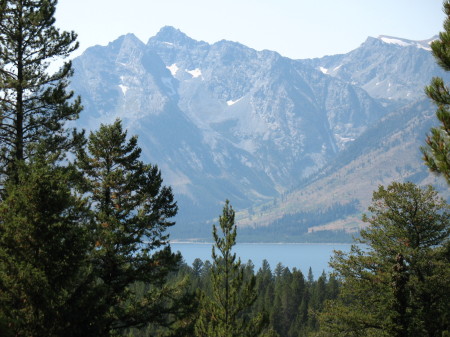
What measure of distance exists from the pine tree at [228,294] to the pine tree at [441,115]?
8.69 m

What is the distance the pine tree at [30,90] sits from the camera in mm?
21688

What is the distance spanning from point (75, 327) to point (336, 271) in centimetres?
1560

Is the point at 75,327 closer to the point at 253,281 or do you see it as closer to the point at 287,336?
the point at 253,281

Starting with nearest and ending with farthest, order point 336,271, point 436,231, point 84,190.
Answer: point 84,190 < point 436,231 < point 336,271

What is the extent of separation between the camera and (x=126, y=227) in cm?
2177

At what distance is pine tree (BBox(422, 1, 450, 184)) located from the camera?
12.4 m

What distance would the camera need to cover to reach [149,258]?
74.3ft

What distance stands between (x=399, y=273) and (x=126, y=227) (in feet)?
39.5

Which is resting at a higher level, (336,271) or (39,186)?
(39,186)

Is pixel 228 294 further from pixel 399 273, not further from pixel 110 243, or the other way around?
pixel 399 273

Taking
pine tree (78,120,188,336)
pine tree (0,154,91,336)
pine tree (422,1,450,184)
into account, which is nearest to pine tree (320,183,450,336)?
pine tree (78,120,188,336)

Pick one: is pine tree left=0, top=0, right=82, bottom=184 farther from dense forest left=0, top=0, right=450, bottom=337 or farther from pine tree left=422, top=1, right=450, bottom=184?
pine tree left=422, top=1, right=450, bottom=184

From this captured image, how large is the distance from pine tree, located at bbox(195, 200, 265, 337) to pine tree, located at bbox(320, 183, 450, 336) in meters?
5.85

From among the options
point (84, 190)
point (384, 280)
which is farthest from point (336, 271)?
point (84, 190)
